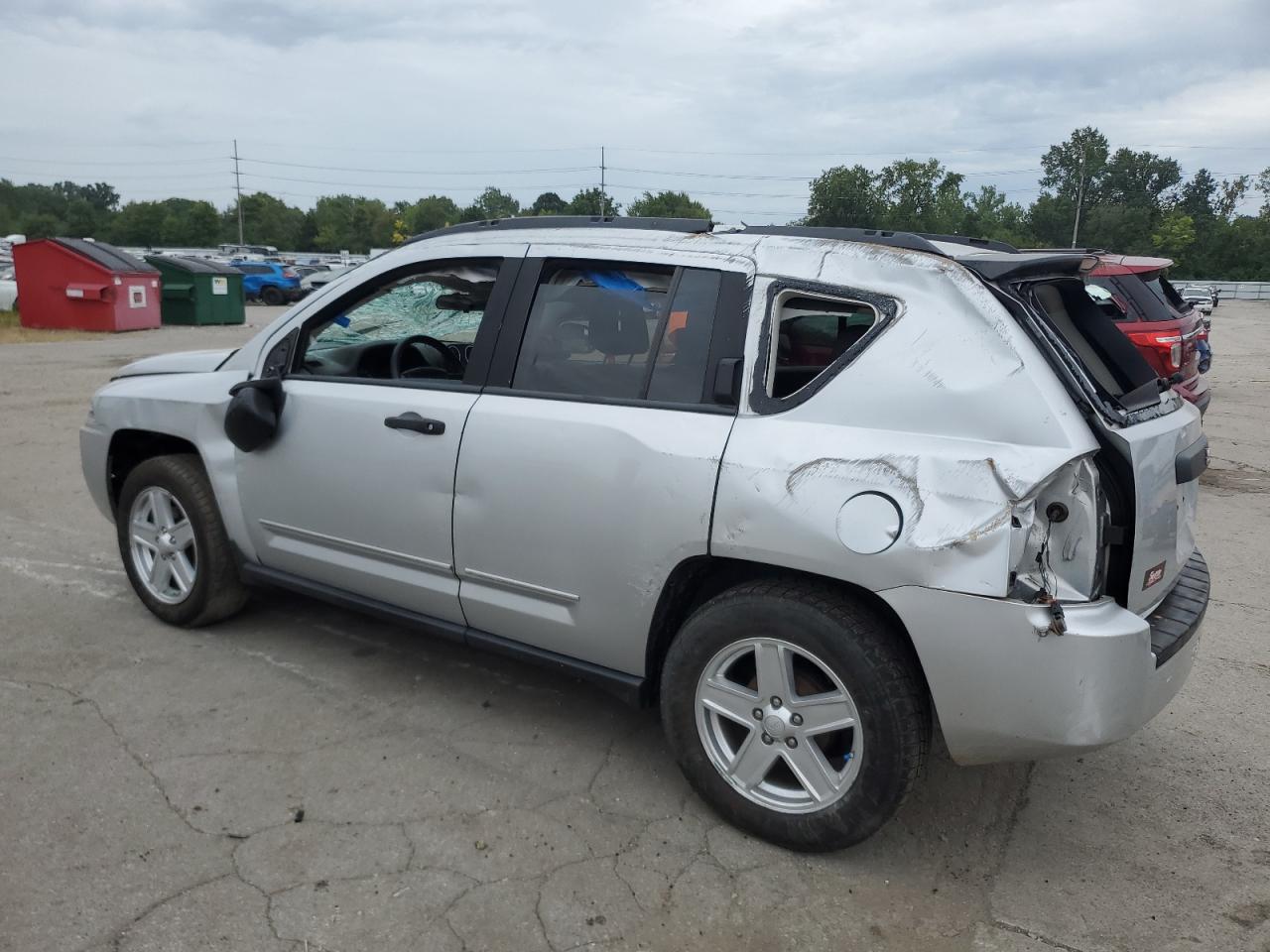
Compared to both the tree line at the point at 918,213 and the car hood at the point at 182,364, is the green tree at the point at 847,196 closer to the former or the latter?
the tree line at the point at 918,213

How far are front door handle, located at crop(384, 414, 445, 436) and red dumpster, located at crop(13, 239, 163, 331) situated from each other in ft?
61.6

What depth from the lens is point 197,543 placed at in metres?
4.23

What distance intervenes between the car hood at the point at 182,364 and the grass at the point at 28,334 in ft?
49.7

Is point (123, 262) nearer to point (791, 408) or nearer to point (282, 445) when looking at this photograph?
point (282, 445)

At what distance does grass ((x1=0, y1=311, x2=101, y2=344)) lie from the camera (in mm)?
17781

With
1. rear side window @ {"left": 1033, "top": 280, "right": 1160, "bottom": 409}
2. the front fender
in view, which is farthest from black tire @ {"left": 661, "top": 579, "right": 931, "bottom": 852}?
the front fender

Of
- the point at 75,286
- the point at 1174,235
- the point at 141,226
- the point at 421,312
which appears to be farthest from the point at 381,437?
the point at 141,226

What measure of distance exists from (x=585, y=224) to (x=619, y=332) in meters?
0.51

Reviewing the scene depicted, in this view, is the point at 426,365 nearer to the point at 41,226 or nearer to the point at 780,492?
the point at 780,492

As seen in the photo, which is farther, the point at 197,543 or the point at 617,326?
the point at 197,543

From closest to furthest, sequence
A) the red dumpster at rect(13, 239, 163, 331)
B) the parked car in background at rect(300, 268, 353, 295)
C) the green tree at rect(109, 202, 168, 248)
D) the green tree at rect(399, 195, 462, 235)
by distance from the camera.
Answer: the red dumpster at rect(13, 239, 163, 331), the parked car in background at rect(300, 268, 353, 295), the green tree at rect(399, 195, 462, 235), the green tree at rect(109, 202, 168, 248)

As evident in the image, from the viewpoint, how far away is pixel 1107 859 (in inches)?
116

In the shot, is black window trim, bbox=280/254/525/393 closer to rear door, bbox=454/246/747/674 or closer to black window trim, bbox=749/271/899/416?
rear door, bbox=454/246/747/674

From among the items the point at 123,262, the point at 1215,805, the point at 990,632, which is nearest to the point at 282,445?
the point at 990,632
